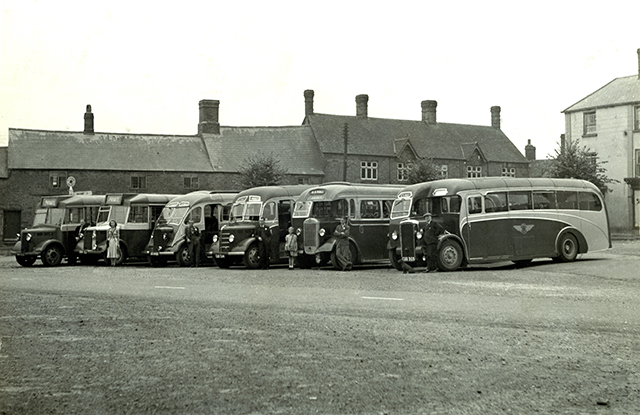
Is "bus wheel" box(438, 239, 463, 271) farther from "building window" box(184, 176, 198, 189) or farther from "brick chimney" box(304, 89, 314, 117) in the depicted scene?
"brick chimney" box(304, 89, 314, 117)

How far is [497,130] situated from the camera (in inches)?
2931

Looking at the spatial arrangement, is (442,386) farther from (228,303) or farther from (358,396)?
(228,303)

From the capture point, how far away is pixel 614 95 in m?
51.2

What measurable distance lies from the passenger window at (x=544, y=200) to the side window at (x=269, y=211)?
28.3ft

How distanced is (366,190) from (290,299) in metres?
11.4

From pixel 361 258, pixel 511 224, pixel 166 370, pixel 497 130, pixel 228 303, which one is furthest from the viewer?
pixel 497 130

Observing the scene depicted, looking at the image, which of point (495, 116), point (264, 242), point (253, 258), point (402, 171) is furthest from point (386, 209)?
point (495, 116)

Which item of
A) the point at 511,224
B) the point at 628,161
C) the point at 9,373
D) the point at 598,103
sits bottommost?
the point at 9,373

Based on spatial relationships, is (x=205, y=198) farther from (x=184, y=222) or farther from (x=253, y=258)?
(x=253, y=258)

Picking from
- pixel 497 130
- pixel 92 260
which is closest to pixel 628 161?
pixel 497 130

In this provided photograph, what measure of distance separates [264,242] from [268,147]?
38.0 metres

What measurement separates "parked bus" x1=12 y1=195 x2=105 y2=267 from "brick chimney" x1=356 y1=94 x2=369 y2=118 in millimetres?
39102

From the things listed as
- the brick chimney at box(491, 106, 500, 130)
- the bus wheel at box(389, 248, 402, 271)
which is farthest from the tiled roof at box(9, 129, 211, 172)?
the bus wheel at box(389, 248, 402, 271)

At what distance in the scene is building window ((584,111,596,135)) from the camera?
52219 millimetres
